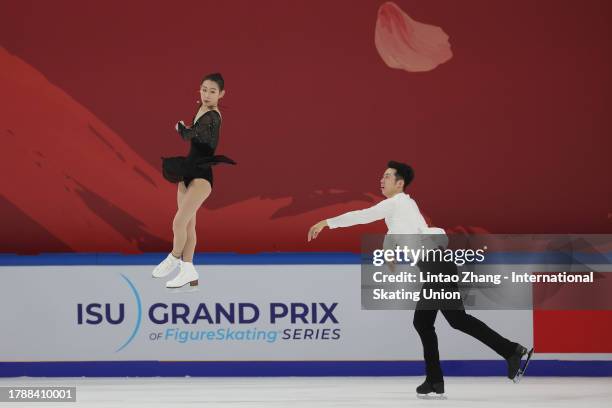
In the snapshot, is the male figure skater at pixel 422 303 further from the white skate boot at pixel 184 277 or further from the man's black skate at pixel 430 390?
the white skate boot at pixel 184 277

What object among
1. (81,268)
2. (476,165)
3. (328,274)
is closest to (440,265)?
(328,274)

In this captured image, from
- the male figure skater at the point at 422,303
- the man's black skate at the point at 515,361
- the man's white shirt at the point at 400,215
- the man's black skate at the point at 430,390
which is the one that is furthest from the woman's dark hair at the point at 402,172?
the man's black skate at the point at 430,390

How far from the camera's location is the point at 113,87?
A: 25.4ft

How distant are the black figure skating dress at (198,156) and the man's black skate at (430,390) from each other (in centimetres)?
270

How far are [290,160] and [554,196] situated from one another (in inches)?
78.5

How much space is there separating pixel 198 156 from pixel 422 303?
7.74ft

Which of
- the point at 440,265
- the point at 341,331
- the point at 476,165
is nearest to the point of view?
the point at 440,265

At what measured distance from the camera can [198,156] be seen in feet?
12.6

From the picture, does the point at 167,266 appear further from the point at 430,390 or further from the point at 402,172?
the point at 430,390

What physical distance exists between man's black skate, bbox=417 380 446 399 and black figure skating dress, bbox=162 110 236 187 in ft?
8.85

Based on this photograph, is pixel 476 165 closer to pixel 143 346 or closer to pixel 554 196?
pixel 554 196

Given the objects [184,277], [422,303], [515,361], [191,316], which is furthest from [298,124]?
[184,277]

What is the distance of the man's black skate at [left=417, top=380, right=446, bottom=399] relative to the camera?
6043mm

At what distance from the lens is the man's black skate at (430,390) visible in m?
6.04
